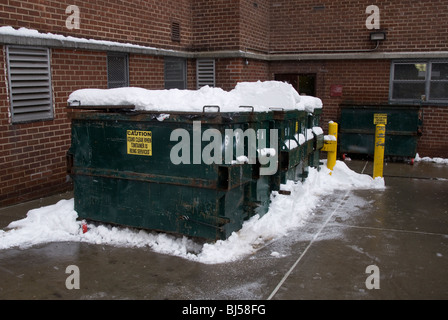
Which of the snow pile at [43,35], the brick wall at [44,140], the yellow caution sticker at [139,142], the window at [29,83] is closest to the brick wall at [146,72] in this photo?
the snow pile at [43,35]

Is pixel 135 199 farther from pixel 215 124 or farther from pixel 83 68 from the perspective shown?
pixel 83 68

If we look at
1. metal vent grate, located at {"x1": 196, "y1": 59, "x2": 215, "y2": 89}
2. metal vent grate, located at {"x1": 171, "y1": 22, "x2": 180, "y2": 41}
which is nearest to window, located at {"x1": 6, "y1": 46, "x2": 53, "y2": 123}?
metal vent grate, located at {"x1": 171, "y1": 22, "x2": 180, "y2": 41}

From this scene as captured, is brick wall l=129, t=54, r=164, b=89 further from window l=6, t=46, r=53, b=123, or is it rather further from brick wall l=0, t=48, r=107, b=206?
window l=6, t=46, r=53, b=123

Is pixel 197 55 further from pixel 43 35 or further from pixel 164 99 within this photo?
pixel 164 99

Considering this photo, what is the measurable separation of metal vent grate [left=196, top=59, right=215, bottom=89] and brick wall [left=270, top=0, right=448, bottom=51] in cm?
261

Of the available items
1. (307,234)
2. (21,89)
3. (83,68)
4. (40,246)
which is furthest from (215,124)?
(83,68)

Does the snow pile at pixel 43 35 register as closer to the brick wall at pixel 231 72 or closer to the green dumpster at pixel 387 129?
the brick wall at pixel 231 72

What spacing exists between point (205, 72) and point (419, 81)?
5.97 metres

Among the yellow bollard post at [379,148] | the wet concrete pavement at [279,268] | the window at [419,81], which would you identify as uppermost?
the window at [419,81]

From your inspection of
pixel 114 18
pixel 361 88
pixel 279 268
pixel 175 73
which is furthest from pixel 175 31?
Result: pixel 279 268

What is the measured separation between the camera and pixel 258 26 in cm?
1277

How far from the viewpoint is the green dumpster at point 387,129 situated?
11359 mm

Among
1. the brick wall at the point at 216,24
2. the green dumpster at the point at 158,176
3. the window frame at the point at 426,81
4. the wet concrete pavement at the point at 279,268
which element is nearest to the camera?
the wet concrete pavement at the point at 279,268

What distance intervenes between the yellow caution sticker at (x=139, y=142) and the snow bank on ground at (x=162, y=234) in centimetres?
102
